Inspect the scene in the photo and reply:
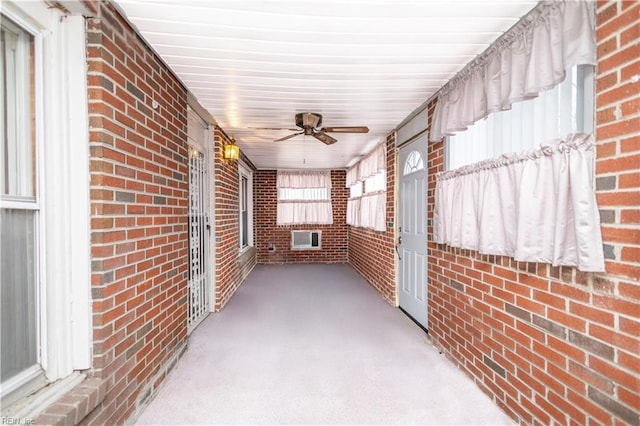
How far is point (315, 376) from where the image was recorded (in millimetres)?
2158

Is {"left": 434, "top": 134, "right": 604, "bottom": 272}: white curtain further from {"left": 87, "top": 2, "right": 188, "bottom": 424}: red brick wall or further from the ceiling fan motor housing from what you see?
{"left": 87, "top": 2, "right": 188, "bottom": 424}: red brick wall

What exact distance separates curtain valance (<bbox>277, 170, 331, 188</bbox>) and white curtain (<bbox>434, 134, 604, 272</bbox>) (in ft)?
16.3

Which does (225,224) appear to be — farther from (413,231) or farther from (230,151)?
(413,231)

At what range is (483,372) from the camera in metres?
1.99

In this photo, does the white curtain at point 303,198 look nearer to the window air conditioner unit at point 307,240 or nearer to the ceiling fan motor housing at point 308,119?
the window air conditioner unit at point 307,240

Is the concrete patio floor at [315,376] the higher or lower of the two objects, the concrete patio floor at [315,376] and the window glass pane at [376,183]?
the lower

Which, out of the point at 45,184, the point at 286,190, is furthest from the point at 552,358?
the point at 286,190

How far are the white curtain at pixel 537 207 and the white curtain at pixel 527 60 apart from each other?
331 mm

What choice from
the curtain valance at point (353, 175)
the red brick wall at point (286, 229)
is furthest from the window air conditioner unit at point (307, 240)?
the curtain valance at point (353, 175)

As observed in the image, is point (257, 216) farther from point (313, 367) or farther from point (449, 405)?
point (449, 405)

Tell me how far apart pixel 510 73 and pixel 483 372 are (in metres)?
1.95

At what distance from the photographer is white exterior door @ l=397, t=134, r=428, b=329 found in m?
3.05

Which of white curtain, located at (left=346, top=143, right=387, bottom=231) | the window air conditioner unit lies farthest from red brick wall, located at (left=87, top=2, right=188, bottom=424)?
the window air conditioner unit

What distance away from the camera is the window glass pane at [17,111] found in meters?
1.18
